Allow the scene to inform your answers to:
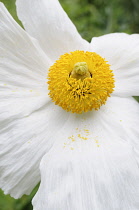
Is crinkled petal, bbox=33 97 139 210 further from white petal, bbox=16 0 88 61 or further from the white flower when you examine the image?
white petal, bbox=16 0 88 61

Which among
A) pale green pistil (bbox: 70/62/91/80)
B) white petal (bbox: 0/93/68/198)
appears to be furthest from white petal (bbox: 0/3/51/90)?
pale green pistil (bbox: 70/62/91/80)

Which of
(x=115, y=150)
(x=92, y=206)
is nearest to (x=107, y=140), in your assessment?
(x=115, y=150)

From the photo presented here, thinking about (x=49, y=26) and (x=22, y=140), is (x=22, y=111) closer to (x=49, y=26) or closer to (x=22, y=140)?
(x=22, y=140)

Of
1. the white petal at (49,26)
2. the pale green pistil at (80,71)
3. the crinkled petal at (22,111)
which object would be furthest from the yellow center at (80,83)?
the white petal at (49,26)

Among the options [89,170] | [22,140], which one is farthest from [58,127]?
[89,170]

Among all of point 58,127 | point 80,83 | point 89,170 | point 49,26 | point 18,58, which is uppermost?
point 49,26

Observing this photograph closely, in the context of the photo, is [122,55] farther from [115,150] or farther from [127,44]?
[115,150]
